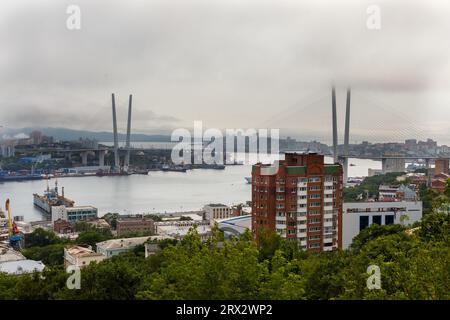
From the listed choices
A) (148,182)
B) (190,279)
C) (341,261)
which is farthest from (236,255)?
(148,182)

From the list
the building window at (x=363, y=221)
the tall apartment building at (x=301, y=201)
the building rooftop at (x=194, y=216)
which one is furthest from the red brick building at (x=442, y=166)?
the tall apartment building at (x=301, y=201)

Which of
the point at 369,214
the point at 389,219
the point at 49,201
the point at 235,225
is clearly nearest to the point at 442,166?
the point at 389,219

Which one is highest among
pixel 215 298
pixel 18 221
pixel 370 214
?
pixel 215 298

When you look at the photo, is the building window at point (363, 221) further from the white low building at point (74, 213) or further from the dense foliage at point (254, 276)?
the white low building at point (74, 213)

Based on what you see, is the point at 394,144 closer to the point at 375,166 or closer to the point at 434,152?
the point at 434,152

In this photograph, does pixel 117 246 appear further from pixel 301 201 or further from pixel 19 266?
pixel 301 201

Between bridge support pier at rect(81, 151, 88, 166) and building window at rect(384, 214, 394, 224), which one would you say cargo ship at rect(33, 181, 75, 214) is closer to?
bridge support pier at rect(81, 151, 88, 166)
